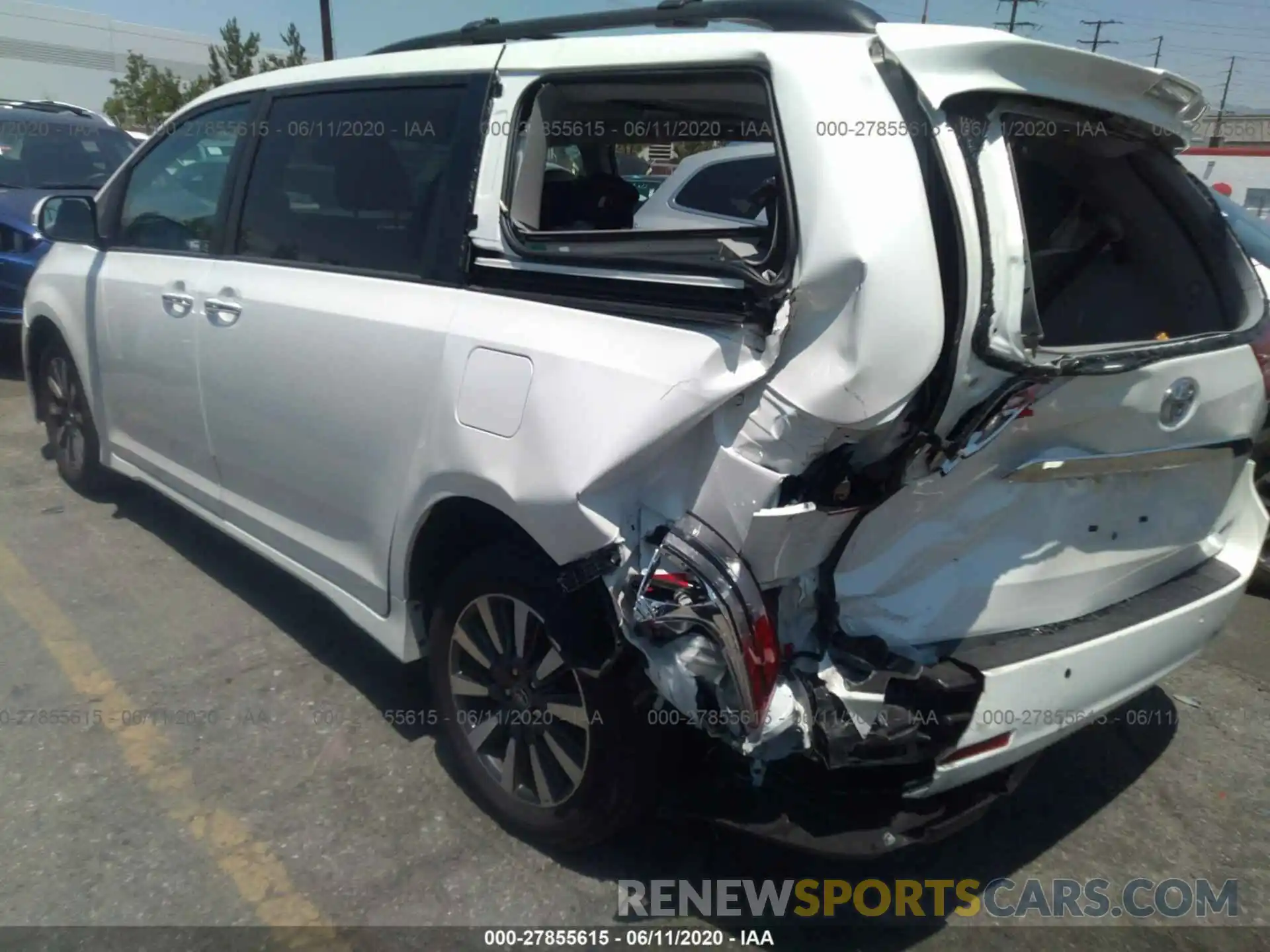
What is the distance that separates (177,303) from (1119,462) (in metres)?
3.23

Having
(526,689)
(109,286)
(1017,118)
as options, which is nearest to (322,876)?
(526,689)

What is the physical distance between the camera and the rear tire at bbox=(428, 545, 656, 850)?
2.47 metres

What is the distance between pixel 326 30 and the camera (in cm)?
2202

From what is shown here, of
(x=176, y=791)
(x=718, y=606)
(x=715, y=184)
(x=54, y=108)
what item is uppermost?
(x=54, y=108)

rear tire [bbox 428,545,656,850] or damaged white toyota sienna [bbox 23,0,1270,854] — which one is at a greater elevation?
damaged white toyota sienna [bbox 23,0,1270,854]

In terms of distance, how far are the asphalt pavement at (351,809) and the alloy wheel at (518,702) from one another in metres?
0.23

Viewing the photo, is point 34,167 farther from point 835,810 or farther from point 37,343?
point 835,810

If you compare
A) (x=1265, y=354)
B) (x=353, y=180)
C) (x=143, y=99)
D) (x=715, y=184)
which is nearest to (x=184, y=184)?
(x=353, y=180)

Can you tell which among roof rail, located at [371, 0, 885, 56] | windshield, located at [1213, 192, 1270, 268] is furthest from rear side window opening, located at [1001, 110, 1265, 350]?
windshield, located at [1213, 192, 1270, 268]

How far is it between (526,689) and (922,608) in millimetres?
1067

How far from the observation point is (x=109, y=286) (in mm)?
4309

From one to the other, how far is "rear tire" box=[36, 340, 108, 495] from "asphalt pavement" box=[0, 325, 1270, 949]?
3.89ft

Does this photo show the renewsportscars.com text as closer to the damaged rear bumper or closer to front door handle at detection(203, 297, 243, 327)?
the damaged rear bumper

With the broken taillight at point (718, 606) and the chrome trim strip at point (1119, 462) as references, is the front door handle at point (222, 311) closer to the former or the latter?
the broken taillight at point (718, 606)
